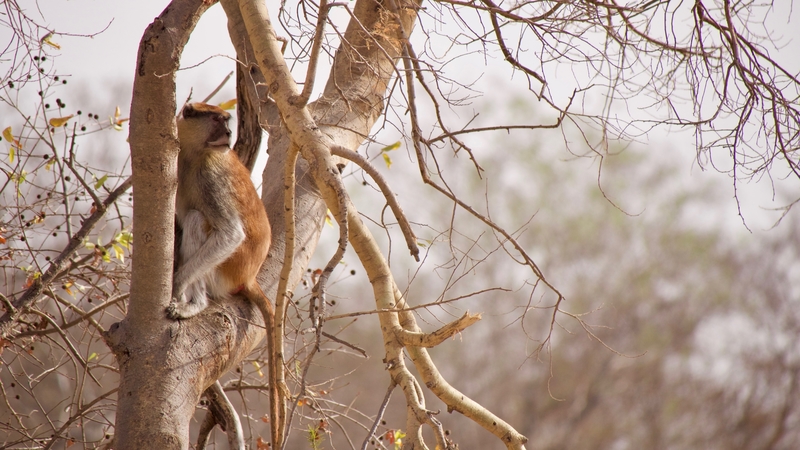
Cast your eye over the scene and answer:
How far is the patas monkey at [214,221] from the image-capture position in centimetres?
373

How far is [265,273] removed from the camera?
3.94 m

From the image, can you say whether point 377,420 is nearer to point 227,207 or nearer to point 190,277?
point 190,277

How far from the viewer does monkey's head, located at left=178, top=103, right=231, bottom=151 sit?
162 inches

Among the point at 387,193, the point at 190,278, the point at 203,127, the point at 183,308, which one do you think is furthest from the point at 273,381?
the point at 203,127

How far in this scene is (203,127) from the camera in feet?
13.6

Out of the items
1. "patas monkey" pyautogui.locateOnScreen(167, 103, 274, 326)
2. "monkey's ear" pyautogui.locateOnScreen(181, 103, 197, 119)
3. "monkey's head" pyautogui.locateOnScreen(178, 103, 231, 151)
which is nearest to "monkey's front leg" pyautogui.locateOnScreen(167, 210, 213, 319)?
"patas monkey" pyautogui.locateOnScreen(167, 103, 274, 326)

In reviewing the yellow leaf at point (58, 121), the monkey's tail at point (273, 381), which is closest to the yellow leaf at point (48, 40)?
the yellow leaf at point (58, 121)

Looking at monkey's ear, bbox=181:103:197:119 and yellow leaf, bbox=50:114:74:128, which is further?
monkey's ear, bbox=181:103:197:119

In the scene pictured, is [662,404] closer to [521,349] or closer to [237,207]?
[521,349]

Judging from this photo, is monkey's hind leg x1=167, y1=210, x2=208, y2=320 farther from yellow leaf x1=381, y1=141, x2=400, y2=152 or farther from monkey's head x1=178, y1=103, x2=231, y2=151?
yellow leaf x1=381, y1=141, x2=400, y2=152

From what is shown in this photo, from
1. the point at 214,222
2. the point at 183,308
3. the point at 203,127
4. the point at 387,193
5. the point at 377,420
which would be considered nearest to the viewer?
the point at 387,193

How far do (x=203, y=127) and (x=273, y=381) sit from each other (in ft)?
5.44

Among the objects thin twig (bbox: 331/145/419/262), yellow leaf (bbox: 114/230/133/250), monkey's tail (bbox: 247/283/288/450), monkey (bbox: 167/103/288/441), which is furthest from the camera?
yellow leaf (bbox: 114/230/133/250)

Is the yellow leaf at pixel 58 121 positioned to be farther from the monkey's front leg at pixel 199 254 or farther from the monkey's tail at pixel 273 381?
the monkey's tail at pixel 273 381
